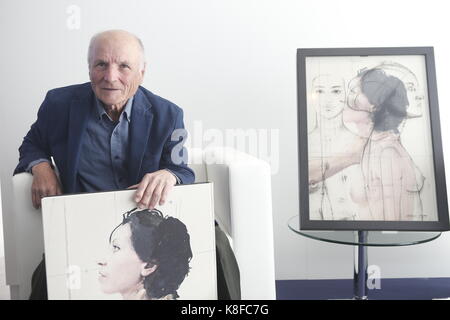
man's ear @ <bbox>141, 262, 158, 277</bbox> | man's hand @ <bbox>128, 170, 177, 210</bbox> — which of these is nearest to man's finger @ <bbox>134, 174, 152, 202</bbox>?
man's hand @ <bbox>128, 170, 177, 210</bbox>

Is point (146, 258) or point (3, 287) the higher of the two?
point (146, 258)

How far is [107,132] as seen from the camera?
1.34 meters

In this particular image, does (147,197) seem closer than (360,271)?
Yes

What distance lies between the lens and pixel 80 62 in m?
1.81

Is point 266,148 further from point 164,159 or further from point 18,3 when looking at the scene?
point 18,3

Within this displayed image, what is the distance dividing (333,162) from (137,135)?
63 cm

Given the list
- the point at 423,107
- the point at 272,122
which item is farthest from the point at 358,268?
the point at 272,122

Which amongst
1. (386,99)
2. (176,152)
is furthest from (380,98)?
(176,152)

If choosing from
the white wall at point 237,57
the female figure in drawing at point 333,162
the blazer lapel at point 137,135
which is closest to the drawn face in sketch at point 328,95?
the female figure in drawing at point 333,162

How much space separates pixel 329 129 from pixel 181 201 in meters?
0.61

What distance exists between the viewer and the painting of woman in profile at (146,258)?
1.09 metres

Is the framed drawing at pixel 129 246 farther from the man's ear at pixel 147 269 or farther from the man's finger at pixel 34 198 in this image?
the man's finger at pixel 34 198

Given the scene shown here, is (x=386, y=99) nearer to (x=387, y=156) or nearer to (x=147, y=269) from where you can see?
(x=387, y=156)

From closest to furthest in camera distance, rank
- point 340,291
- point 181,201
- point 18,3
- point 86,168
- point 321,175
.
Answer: point 181,201 → point 86,168 → point 321,175 → point 18,3 → point 340,291
